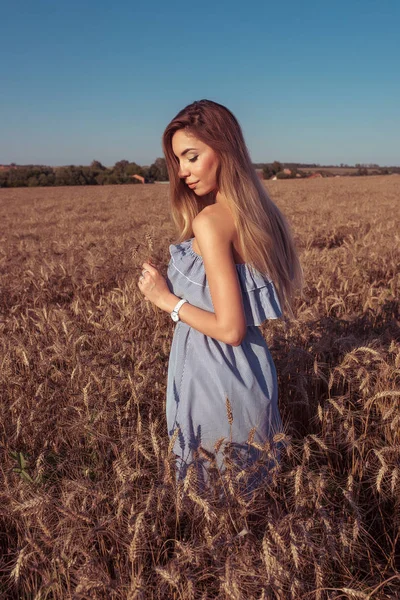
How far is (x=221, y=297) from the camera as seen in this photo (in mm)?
1608

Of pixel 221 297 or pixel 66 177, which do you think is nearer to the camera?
pixel 221 297

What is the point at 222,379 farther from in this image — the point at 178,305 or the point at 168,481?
the point at 168,481

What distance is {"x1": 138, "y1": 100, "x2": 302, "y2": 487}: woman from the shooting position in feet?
5.46

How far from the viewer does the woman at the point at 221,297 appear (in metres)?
1.66

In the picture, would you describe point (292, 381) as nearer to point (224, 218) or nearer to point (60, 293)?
point (224, 218)

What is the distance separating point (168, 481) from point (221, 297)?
62 cm

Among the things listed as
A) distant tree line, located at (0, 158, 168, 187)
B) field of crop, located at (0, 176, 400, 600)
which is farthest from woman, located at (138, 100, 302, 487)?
distant tree line, located at (0, 158, 168, 187)

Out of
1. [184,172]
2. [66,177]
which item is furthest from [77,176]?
[184,172]

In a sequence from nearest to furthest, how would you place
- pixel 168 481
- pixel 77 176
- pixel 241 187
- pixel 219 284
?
pixel 168 481 < pixel 219 284 < pixel 241 187 < pixel 77 176

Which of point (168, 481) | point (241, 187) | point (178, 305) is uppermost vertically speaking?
point (241, 187)

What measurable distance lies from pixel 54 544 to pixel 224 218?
1170 mm

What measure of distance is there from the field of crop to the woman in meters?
0.20

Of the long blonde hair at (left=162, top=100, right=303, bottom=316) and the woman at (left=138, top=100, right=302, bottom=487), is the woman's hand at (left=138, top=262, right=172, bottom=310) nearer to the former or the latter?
the woman at (left=138, top=100, right=302, bottom=487)

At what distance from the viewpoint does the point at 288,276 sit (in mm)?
1921
